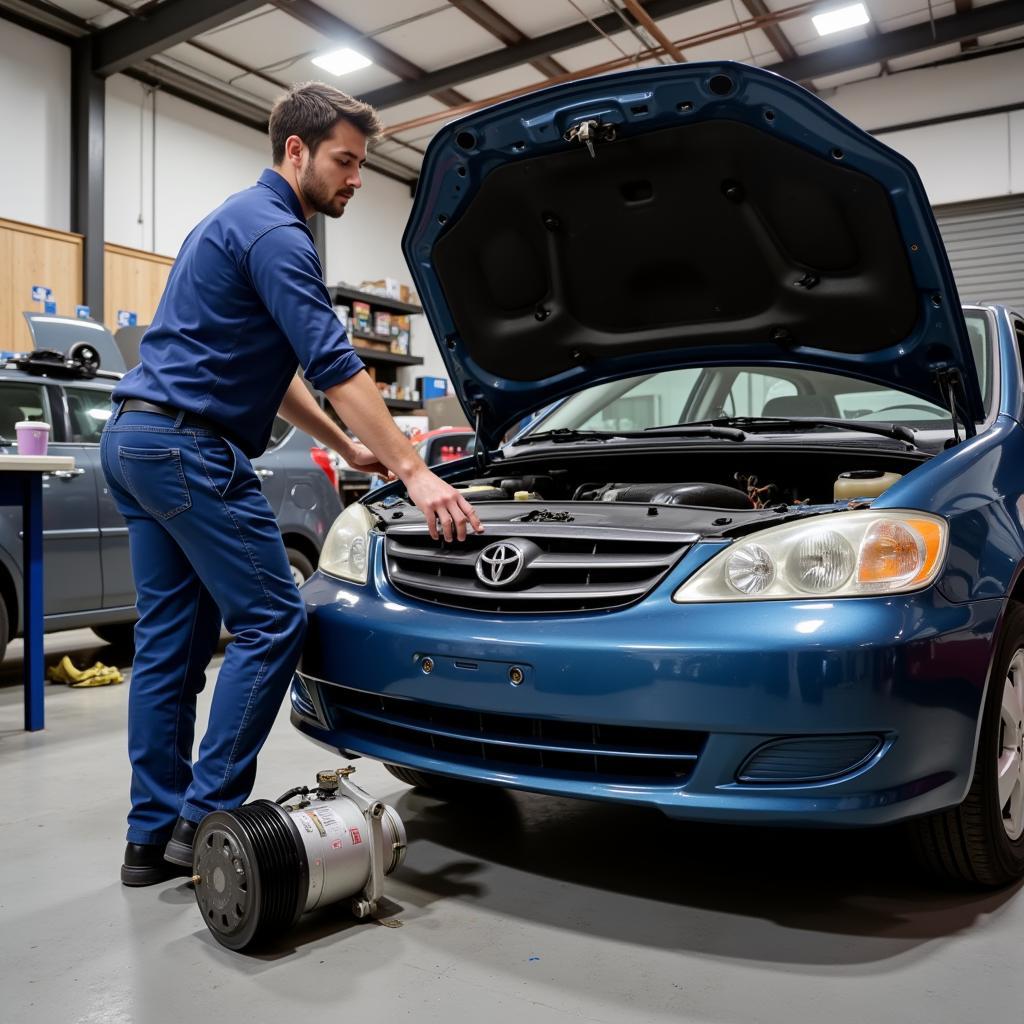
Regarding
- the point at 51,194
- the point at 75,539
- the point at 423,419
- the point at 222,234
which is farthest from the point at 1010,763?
the point at 51,194

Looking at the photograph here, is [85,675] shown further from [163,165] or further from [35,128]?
[163,165]

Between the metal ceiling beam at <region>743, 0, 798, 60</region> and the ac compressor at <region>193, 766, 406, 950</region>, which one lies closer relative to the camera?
the ac compressor at <region>193, 766, 406, 950</region>

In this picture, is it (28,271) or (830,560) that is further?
(28,271)

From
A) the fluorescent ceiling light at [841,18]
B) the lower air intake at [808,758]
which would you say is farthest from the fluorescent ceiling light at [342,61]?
the lower air intake at [808,758]

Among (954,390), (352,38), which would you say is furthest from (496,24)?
(954,390)

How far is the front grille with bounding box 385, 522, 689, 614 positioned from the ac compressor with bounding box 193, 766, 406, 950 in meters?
0.41

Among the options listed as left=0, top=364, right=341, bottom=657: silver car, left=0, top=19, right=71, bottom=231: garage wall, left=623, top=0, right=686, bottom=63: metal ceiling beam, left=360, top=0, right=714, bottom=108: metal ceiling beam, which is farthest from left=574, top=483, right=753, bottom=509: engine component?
left=0, top=19, right=71, bottom=231: garage wall

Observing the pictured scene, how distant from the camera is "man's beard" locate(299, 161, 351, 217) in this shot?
2.11 meters

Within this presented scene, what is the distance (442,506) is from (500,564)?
0.16m

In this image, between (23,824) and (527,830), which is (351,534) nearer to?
(527,830)

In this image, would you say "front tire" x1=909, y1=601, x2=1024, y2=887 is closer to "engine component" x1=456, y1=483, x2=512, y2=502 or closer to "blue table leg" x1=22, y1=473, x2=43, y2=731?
"engine component" x1=456, y1=483, x2=512, y2=502

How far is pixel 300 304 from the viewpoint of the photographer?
76.0 inches

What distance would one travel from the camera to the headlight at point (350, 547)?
219 centimetres

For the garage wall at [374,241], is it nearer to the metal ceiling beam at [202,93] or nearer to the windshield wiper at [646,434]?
the metal ceiling beam at [202,93]
